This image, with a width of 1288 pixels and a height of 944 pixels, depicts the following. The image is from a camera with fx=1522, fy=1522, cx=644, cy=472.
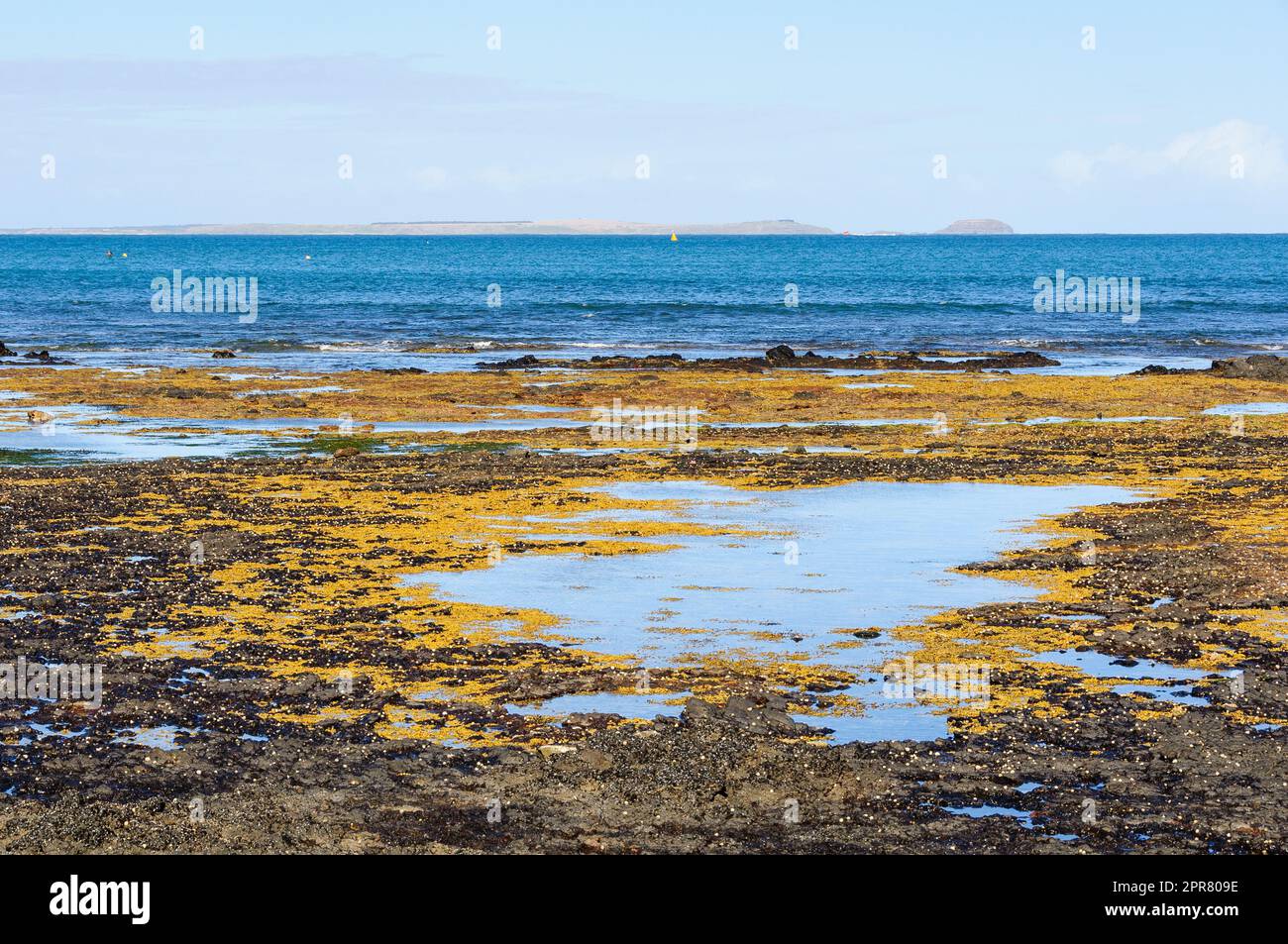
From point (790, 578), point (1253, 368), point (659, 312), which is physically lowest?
point (790, 578)

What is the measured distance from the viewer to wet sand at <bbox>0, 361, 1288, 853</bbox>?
32.5 feet

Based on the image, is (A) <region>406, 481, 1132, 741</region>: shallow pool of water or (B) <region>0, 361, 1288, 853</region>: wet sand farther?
(A) <region>406, 481, 1132, 741</region>: shallow pool of water

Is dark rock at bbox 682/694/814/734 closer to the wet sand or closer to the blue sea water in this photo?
the wet sand

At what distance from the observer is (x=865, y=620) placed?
50.8 ft

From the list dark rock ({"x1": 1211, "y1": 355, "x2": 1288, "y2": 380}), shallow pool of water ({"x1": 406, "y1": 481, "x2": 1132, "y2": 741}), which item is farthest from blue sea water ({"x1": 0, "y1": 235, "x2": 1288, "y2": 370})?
shallow pool of water ({"x1": 406, "y1": 481, "x2": 1132, "y2": 741})

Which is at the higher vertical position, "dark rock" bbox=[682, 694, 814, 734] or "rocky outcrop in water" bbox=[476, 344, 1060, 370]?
"rocky outcrop in water" bbox=[476, 344, 1060, 370]

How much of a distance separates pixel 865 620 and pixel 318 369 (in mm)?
38085

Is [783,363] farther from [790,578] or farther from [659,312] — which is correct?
[659,312]

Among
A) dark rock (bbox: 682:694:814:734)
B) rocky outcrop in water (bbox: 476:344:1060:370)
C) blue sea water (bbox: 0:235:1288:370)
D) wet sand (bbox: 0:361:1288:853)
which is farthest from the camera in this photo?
blue sea water (bbox: 0:235:1288:370)

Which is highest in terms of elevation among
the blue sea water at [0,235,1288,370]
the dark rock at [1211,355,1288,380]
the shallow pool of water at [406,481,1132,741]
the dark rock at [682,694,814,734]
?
the blue sea water at [0,235,1288,370]

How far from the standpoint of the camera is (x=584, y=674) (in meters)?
13.4

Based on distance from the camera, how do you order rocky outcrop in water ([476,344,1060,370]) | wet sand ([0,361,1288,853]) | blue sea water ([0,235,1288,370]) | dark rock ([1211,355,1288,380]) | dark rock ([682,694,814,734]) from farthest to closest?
blue sea water ([0,235,1288,370]), rocky outcrop in water ([476,344,1060,370]), dark rock ([1211,355,1288,380]), dark rock ([682,694,814,734]), wet sand ([0,361,1288,853])

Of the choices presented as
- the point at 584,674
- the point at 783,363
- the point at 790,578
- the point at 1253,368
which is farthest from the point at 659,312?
the point at 584,674
